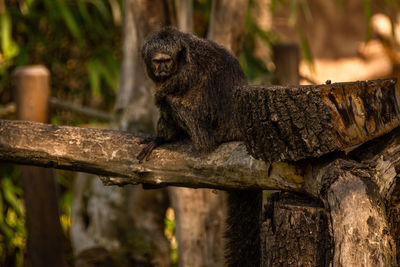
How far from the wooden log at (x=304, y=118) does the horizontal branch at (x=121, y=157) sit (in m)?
0.33

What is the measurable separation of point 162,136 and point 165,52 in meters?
0.40

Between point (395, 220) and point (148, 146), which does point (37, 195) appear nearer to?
point (148, 146)

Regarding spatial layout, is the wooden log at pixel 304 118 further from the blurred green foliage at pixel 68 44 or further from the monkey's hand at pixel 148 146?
the blurred green foliage at pixel 68 44

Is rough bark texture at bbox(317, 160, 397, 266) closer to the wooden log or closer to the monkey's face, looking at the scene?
the wooden log

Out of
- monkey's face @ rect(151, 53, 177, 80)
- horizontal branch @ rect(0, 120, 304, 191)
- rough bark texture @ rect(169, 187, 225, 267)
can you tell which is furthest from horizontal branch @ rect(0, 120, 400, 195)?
rough bark texture @ rect(169, 187, 225, 267)

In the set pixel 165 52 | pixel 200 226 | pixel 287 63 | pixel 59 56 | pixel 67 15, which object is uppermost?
pixel 67 15

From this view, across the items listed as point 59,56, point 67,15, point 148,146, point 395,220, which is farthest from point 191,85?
point 59,56

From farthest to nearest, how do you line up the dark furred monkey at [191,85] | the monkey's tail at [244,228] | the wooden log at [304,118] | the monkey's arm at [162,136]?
1. the dark furred monkey at [191,85]
2. the monkey's arm at [162,136]
3. the monkey's tail at [244,228]
4. the wooden log at [304,118]

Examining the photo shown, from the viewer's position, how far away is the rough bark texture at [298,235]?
172cm

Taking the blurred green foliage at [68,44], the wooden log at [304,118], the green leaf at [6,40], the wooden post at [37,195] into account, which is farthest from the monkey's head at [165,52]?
the green leaf at [6,40]

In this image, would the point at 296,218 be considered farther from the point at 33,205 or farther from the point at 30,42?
the point at 30,42

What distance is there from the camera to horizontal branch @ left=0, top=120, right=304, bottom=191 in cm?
215

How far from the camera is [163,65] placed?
2.59 meters

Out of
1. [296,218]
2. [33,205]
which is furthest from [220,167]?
[33,205]
